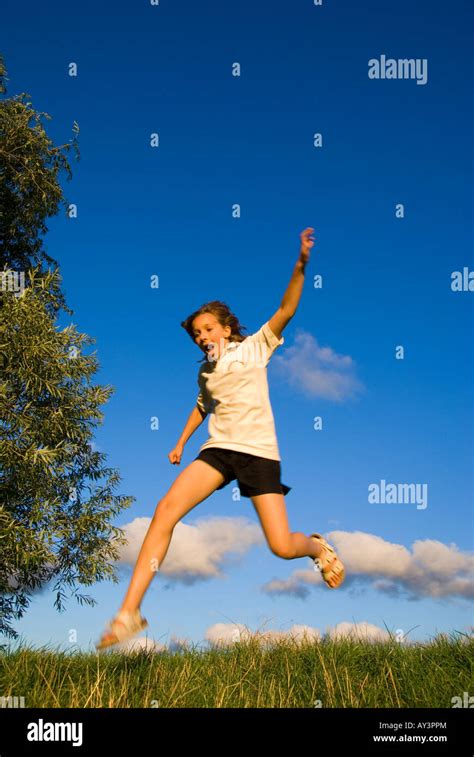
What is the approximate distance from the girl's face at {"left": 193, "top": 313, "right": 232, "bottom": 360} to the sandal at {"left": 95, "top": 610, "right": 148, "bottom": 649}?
2468 mm

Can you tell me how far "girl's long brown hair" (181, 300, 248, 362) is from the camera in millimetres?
7094

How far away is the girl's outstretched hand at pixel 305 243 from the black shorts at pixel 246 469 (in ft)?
6.00

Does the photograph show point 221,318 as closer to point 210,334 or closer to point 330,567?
point 210,334

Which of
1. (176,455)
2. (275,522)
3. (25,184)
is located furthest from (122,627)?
(25,184)

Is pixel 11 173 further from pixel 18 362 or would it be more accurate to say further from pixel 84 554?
pixel 84 554

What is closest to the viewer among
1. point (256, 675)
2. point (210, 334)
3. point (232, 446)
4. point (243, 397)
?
point (232, 446)

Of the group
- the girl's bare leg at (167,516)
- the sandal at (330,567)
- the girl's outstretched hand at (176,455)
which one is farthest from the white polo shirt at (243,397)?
the sandal at (330,567)

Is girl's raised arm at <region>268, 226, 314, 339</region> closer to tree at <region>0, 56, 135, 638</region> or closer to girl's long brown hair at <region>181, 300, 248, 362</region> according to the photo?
girl's long brown hair at <region>181, 300, 248, 362</region>

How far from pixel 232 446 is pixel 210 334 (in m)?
1.17

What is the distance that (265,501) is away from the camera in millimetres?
6434

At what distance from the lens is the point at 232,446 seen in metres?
6.43
